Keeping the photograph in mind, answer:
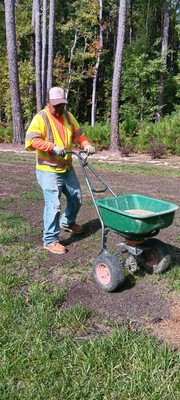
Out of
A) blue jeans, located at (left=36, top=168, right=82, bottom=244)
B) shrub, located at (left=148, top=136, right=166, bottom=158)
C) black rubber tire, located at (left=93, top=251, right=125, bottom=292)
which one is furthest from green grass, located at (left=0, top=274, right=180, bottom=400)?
shrub, located at (left=148, top=136, right=166, bottom=158)

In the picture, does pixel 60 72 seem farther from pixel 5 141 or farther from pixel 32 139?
pixel 32 139

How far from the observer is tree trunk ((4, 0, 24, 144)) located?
1770cm

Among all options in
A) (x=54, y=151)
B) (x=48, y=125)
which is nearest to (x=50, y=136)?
(x=48, y=125)

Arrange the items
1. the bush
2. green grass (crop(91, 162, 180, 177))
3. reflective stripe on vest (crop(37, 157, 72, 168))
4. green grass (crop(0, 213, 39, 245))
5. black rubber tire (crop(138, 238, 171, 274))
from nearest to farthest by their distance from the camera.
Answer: black rubber tire (crop(138, 238, 171, 274)) < reflective stripe on vest (crop(37, 157, 72, 168)) < green grass (crop(0, 213, 39, 245)) < green grass (crop(91, 162, 180, 177)) < the bush

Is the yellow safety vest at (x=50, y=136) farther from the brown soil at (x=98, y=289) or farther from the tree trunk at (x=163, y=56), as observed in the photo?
the tree trunk at (x=163, y=56)

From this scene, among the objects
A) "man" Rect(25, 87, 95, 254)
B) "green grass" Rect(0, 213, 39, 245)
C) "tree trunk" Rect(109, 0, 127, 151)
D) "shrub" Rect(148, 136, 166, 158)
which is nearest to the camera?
"man" Rect(25, 87, 95, 254)

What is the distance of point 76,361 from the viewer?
2773 mm

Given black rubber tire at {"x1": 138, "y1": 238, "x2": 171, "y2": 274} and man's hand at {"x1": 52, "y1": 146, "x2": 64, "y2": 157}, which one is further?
man's hand at {"x1": 52, "y1": 146, "x2": 64, "y2": 157}

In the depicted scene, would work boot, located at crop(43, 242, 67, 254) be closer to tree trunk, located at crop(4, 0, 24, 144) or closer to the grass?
the grass

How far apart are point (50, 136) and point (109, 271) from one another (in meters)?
1.71

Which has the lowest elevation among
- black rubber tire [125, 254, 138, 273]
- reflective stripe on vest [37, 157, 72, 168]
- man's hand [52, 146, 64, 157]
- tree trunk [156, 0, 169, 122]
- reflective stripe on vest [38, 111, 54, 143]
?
black rubber tire [125, 254, 138, 273]

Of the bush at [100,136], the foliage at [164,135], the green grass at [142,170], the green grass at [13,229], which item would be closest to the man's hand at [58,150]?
the green grass at [13,229]

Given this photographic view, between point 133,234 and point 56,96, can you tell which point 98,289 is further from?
point 56,96

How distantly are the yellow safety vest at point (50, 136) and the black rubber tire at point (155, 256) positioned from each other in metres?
1.42
